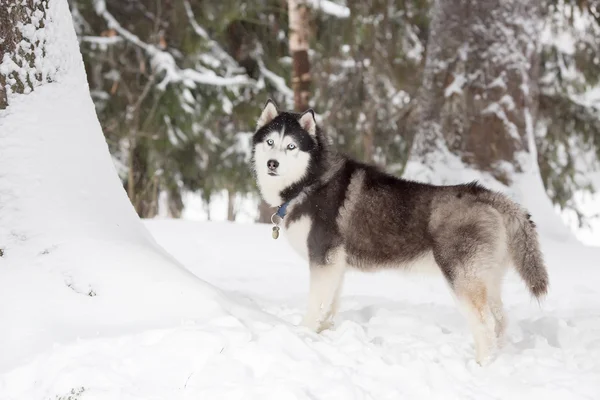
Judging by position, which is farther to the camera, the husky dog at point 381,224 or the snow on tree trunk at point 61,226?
→ the husky dog at point 381,224

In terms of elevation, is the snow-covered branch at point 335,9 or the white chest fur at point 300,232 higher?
the snow-covered branch at point 335,9

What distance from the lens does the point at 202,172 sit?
51.7ft

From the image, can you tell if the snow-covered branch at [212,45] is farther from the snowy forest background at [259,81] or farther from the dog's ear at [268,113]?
the dog's ear at [268,113]

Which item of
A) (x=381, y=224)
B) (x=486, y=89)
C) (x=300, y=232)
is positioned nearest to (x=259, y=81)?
(x=486, y=89)

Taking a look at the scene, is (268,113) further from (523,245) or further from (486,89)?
(486,89)

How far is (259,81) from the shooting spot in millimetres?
14109

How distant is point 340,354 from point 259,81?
10941mm

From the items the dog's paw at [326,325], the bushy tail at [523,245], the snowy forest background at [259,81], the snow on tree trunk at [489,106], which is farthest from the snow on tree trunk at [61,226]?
the snowy forest background at [259,81]

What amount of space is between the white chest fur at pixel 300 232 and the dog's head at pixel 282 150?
286 mm

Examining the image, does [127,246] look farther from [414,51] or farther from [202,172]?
[414,51]

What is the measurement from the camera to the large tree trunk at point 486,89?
7695 millimetres

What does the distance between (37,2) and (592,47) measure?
39.1ft

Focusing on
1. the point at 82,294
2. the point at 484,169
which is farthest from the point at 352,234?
the point at 484,169

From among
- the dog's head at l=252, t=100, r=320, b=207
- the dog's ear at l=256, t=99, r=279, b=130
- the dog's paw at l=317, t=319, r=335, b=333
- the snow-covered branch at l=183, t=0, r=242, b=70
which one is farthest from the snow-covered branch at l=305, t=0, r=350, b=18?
Answer: the dog's paw at l=317, t=319, r=335, b=333
